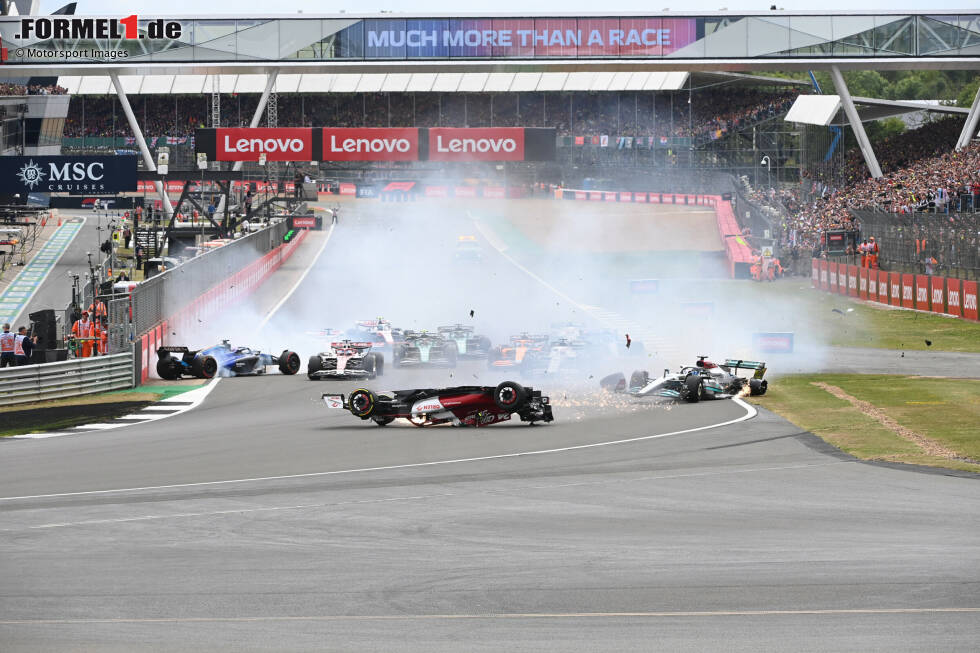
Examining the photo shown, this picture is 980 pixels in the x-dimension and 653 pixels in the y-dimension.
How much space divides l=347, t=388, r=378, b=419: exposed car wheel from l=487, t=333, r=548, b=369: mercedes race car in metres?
7.01

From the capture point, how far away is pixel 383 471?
54.3 ft

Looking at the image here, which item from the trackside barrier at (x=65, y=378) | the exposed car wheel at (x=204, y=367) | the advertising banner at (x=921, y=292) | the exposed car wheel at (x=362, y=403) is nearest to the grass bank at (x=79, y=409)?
the trackside barrier at (x=65, y=378)

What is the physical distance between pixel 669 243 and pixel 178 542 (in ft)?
187

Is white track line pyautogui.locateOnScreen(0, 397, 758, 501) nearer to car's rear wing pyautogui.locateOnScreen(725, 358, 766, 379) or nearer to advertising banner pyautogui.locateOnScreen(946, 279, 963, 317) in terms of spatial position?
car's rear wing pyautogui.locateOnScreen(725, 358, 766, 379)

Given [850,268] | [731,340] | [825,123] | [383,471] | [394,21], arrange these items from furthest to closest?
[825,123] < [394,21] < [850,268] < [731,340] < [383,471]

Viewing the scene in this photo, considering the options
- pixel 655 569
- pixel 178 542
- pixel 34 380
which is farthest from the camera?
pixel 34 380

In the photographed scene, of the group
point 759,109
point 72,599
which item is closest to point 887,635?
point 72,599

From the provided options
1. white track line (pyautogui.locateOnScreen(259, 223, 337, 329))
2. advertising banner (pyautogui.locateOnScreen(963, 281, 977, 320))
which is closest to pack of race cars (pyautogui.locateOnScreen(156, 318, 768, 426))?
white track line (pyautogui.locateOnScreen(259, 223, 337, 329))

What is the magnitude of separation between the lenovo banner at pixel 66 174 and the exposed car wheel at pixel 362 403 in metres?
32.9

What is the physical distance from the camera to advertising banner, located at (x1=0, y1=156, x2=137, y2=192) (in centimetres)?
5062

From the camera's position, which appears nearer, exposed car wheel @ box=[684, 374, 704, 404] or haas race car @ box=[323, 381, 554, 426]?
haas race car @ box=[323, 381, 554, 426]

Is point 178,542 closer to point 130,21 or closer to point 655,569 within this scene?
point 655,569

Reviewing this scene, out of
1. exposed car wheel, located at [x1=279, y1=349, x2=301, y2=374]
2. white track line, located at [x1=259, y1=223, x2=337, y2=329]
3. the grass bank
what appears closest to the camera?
the grass bank

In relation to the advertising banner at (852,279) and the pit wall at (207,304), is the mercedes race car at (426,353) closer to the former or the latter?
the pit wall at (207,304)
